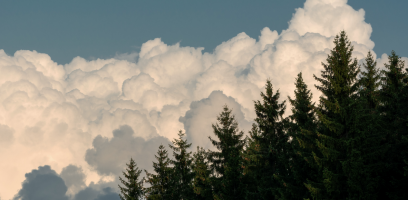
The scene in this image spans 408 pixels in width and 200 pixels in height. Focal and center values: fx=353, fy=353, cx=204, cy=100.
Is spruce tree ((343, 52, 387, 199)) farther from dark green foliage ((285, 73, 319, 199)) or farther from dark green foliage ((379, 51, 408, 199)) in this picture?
dark green foliage ((285, 73, 319, 199))

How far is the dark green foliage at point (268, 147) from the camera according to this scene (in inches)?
1259

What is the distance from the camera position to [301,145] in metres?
26.1

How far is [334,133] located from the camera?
25.5 meters

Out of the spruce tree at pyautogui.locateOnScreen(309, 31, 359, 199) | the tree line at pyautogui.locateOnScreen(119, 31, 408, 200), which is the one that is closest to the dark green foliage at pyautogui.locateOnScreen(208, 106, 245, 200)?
the tree line at pyautogui.locateOnScreen(119, 31, 408, 200)

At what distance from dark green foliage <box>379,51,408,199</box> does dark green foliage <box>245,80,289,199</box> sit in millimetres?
8401

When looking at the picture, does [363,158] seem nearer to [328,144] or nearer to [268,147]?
[328,144]

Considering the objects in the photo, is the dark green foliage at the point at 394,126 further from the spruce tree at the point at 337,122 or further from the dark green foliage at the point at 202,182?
the dark green foliage at the point at 202,182

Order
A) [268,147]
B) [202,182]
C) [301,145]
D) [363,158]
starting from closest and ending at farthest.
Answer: [363,158], [301,145], [268,147], [202,182]

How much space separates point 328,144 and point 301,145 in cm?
229

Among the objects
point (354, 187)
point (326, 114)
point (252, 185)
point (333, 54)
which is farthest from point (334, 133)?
point (252, 185)

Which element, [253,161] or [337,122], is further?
[253,161]

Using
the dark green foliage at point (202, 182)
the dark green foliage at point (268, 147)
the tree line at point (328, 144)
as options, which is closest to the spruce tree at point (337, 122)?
the tree line at point (328, 144)

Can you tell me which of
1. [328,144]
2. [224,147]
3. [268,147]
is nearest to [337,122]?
[328,144]

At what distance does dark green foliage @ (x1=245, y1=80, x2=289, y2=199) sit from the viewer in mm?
31984
